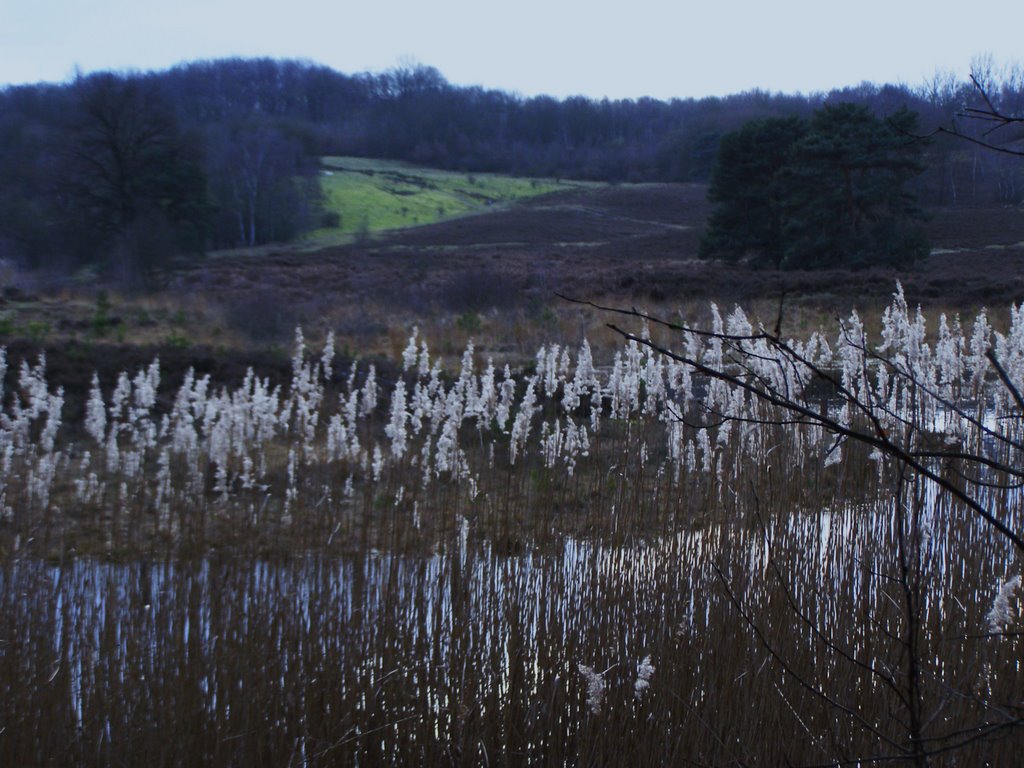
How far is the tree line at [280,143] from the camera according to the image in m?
30.1

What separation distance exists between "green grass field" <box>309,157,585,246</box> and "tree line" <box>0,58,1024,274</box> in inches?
88.5

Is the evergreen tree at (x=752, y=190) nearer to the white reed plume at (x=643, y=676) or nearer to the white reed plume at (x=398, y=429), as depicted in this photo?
the white reed plume at (x=398, y=429)

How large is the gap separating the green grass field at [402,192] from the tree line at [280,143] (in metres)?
2.25

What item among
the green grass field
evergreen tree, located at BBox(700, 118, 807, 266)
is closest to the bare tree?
evergreen tree, located at BBox(700, 118, 807, 266)

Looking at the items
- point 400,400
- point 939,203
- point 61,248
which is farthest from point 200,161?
point 400,400

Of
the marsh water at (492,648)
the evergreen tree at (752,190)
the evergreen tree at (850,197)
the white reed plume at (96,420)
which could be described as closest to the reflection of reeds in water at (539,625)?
the marsh water at (492,648)

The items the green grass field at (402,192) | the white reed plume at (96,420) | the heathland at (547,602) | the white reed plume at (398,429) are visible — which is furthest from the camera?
the green grass field at (402,192)

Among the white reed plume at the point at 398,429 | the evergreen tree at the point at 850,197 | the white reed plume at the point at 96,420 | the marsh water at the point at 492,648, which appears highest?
the evergreen tree at the point at 850,197

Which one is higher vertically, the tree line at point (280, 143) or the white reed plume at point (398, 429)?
the tree line at point (280, 143)

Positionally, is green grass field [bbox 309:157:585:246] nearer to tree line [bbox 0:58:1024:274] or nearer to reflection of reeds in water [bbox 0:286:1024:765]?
tree line [bbox 0:58:1024:274]

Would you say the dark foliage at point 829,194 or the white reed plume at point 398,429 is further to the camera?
the dark foliage at point 829,194

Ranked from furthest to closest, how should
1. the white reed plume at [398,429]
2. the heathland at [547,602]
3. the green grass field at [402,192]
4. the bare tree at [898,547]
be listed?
the green grass field at [402,192] < the white reed plume at [398,429] < the heathland at [547,602] < the bare tree at [898,547]

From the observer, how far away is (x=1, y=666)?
393cm

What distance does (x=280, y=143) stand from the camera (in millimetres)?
60906
